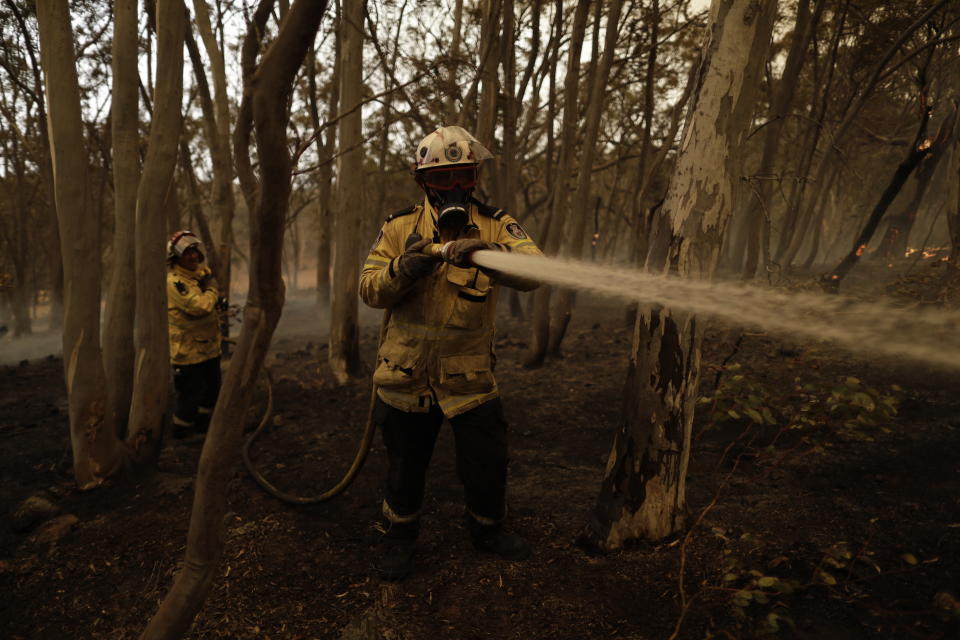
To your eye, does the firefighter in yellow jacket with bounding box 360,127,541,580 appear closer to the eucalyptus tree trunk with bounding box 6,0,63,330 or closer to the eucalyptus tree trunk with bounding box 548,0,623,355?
the eucalyptus tree trunk with bounding box 548,0,623,355

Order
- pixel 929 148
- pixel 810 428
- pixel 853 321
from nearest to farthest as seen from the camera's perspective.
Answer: pixel 853 321
pixel 810 428
pixel 929 148

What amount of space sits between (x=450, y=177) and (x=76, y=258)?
2898mm

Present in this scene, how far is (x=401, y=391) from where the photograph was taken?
2924 mm

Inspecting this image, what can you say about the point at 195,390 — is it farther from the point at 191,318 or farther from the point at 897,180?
the point at 897,180

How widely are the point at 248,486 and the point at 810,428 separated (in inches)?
205

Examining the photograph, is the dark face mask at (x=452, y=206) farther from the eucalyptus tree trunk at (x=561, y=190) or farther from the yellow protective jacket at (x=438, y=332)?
the eucalyptus tree trunk at (x=561, y=190)

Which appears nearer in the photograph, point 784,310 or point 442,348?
point 784,310

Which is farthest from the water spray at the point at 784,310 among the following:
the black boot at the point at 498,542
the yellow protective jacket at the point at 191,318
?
the yellow protective jacket at the point at 191,318

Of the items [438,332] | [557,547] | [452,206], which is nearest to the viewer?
[452,206]

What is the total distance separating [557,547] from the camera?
314 cm

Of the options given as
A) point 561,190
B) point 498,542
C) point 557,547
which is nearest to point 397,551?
point 498,542

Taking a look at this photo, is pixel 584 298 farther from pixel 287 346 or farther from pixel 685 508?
pixel 685 508

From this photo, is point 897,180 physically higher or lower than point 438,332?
higher

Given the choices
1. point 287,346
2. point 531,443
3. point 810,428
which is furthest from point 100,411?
point 287,346
